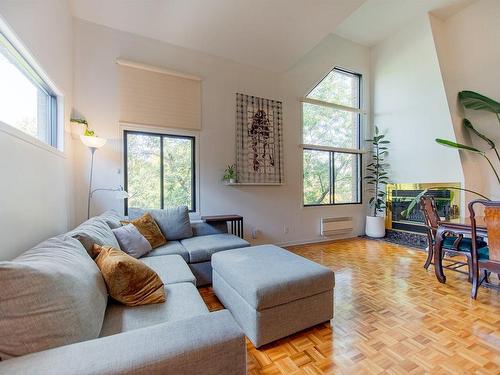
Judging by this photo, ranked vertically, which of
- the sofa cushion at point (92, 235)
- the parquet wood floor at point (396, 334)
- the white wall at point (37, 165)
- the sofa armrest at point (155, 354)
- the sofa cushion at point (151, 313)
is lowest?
the parquet wood floor at point (396, 334)

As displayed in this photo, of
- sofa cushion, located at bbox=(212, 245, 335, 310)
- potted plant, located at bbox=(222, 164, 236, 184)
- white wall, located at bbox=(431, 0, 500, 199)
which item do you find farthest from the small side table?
white wall, located at bbox=(431, 0, 500, 199)

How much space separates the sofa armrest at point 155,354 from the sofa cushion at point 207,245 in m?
1.68

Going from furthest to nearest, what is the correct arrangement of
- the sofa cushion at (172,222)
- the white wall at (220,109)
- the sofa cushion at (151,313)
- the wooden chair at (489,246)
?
1. the white wall at (220,109)
2. the sofa cushion at (172,222)
3. the wooden chair at (489,246)
4. the sofa cushion at (151,313)

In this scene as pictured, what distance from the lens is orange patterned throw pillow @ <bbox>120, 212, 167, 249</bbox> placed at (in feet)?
9.00

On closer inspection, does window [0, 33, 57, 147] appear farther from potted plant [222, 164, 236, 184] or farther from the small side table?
potted plant [222, 164, 236, 184]

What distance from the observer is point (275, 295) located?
1.66 metres

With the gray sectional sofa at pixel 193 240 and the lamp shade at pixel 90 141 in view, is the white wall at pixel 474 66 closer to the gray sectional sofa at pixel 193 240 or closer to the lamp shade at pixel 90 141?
the gray sectional sofa at pixel 193 240

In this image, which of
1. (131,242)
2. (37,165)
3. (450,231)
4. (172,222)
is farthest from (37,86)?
(450,231)

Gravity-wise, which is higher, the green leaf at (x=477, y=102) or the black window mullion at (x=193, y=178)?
the green leaf at (x=477, y=102)

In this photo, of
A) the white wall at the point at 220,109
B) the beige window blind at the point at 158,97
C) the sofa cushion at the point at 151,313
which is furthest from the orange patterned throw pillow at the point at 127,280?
the beige window blind at the point at 158,97

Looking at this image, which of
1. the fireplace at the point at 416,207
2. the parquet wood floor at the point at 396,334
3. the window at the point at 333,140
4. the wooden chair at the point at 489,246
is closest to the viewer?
the parquet wood floor at the point at 396,334

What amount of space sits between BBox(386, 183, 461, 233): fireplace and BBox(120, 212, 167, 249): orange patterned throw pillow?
4514 mm

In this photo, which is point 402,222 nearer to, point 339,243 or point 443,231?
point 339,243

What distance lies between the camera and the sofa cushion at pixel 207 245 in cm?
266
